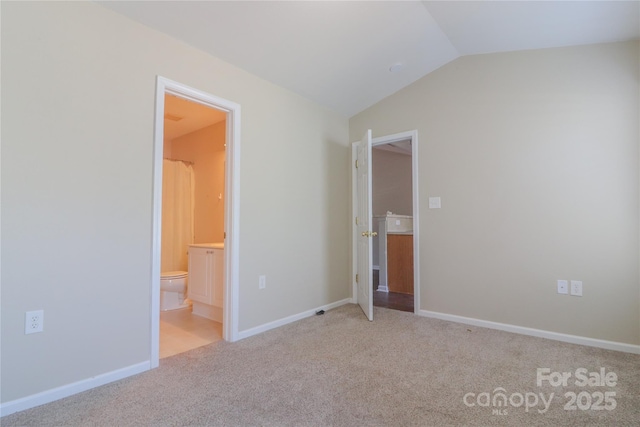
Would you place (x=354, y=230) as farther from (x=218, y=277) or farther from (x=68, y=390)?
(x=68, y=390)

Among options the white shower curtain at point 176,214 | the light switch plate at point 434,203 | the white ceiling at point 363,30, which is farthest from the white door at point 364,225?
the white shower curtain at point 176,214

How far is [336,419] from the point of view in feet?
5.05

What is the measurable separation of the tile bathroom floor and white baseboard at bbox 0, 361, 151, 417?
0.30 meters

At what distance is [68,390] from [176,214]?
2.81 meters

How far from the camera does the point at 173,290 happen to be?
12.1 feet

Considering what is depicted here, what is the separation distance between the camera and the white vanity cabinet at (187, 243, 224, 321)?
3.22 metres

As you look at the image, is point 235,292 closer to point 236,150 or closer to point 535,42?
point 236,150

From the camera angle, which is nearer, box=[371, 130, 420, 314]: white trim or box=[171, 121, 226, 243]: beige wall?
box=[371, 130, 420, 314]: white trim

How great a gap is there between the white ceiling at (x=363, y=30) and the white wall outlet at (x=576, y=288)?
1.94 m

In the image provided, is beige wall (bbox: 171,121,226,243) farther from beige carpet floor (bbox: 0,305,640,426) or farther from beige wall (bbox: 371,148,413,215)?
beige wall (bbox: 371,148,413,215)

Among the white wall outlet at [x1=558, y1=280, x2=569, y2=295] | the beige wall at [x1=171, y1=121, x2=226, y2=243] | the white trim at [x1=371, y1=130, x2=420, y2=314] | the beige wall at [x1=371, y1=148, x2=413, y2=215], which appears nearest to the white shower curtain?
the beige wall at [x1=171, y1=121, x2=226, y2=243]

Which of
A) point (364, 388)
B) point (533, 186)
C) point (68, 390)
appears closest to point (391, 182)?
point (533, 186)

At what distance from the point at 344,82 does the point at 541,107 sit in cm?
180

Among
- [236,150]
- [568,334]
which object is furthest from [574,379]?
[236,150]
